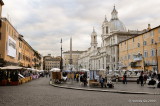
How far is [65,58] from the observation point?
186 metres

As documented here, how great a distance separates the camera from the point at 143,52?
63031 mm

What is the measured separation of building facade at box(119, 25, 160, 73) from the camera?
55.2 meters

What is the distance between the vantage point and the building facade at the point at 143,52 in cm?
5519

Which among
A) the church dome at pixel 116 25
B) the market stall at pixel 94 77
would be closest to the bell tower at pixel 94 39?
the church dome at pixel 116 25

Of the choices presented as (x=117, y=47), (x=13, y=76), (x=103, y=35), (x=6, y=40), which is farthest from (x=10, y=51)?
(x=103, y=35)

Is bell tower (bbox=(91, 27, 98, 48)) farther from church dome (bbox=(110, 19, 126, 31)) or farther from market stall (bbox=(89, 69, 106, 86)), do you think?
market stall (bbox=(89, 69, 106, 86))

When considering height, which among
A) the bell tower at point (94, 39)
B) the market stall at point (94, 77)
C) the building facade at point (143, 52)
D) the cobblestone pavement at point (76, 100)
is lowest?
the cobblestone pavement at point (76, 100)

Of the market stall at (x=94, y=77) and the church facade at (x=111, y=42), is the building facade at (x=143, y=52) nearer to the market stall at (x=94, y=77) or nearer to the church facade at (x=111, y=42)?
the church facade at (x=111, y=42)

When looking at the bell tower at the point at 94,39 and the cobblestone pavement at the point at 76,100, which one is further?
the bell tower at the point at 94,39

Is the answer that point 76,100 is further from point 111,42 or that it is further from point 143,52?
point 111,42

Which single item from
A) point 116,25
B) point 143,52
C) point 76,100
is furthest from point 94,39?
point 76,100

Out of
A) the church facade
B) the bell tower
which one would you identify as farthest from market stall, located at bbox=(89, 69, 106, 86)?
the bell tower

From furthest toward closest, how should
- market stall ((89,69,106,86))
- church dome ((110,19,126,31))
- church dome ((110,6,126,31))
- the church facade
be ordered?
church dome ((110,19,126,31))
church dome ((110,6,126,31))
the church facade
market stall ((89,69,106,86))

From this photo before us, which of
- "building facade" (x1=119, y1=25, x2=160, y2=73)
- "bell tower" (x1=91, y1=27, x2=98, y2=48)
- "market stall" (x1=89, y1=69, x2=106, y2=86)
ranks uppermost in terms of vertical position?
"bell tower" (x1=91, y1=27, x2=98, y2=48)
